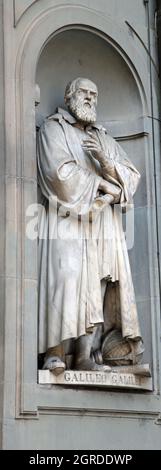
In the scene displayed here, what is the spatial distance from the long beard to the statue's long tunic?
0.34 feet

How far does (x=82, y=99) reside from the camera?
11531 millimetres

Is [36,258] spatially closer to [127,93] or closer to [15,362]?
[15,362]

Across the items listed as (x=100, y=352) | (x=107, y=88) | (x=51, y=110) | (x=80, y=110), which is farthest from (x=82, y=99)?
(x=100, y=352)

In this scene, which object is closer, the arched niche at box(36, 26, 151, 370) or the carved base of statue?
the carved base of statue

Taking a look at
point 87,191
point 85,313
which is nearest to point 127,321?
point 85,313

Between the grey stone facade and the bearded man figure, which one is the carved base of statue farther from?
the grey stone facade

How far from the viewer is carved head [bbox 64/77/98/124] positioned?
37.8ft

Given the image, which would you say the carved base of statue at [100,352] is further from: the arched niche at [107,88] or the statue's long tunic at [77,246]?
the arched niche at [107,88]

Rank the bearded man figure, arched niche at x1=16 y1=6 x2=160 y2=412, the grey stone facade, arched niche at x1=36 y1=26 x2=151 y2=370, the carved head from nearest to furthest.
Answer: the grey stone facade
arched niche at x1=16 y1=6 x2=160 y2=412
the bearded man figure
the carved head
arched niche at x1=36 y1=26 x2=151 y2=370

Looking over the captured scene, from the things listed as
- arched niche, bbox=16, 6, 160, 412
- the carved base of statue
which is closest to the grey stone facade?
arched niche, bbox=16, 6, 160, 412

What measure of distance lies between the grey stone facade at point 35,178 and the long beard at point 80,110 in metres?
0.31

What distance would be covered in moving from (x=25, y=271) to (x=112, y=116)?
2267mm

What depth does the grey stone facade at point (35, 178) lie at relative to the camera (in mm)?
10422
